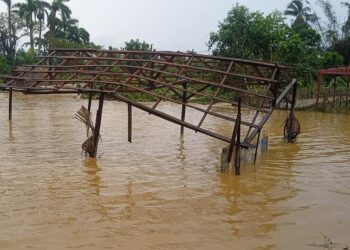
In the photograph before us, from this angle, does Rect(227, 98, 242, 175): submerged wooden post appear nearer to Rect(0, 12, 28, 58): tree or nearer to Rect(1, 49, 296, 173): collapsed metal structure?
Rect(1, 49, 296, 173): collapsed metal structure

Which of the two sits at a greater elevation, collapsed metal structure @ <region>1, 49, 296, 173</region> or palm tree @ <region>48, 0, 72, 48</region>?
palm tree @ <region>48, 0, 72, 48</region>

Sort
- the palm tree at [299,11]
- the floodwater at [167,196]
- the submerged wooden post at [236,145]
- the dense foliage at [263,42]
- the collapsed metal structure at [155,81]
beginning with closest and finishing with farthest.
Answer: the floodwater at [167,196] → the submerged wooden post at [236,145] → the collapsed metal structure at [155,81] → the dense foliage at [263,42] → the palm tree at [299,11]

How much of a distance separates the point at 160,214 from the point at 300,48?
24730 millimetres

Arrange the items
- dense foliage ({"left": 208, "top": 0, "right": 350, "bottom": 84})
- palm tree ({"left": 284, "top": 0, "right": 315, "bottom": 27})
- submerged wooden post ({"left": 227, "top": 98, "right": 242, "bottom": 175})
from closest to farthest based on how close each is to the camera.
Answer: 1. submerged wooden post ({"left": 227, "top": 98, "right": 242, "bottom": 175})
2. dense foliage ({"left": 208, "top": 0, "right": 350, "bottom": 84})
3. palm tree ({"left": 284, "top": 0, "right": 315, "bottom": 27})

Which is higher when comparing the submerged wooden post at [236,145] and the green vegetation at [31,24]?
the green vegetation at [31,24]

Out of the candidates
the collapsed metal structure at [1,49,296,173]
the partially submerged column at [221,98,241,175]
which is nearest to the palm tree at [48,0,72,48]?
the collapsed metal structure at [1,49,296,173]

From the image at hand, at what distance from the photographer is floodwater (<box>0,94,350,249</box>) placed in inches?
231

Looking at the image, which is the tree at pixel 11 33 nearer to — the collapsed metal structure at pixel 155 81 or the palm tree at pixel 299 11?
the palm tree at pixel 299 11

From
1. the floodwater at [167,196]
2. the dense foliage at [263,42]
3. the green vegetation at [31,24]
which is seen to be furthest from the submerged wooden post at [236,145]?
the green vegetation at [31,24]

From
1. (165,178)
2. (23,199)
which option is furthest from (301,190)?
(23,199)

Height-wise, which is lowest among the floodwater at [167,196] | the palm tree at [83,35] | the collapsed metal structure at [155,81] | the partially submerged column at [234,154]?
the floodwater at [167,196]

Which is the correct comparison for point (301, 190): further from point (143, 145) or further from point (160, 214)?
point (143, 145)

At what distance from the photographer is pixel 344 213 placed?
22.9ft

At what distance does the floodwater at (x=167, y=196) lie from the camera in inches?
231
